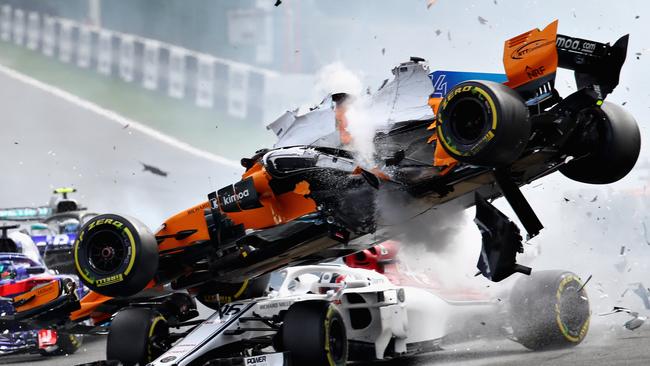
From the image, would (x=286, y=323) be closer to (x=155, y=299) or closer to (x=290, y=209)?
(x=290, y=209)

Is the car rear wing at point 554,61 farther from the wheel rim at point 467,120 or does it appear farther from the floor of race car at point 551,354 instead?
the floor of race car at point 551,354

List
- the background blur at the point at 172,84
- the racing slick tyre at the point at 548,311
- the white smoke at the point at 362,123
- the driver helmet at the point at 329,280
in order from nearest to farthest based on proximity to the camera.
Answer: the white smoke at the point at 362,123, the driver helmet at the point at 329,280, the racing slick tyre at the point at 548,311, the background blur at the point at 172,84

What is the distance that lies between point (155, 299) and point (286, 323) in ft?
7.55

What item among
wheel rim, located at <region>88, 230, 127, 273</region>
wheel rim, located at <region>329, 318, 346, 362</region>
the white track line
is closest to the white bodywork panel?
wheel rim, located at <region>329, 318, 346, 362</region>

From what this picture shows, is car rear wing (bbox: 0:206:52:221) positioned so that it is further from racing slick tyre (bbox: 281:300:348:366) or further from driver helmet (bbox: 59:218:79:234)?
racing slick tyre (bbox: 281:300:348:366)

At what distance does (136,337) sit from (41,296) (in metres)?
1.50

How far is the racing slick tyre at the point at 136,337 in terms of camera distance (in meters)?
10.2

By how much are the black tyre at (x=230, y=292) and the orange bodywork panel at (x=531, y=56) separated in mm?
4607

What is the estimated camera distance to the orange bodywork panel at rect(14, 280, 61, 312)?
35.7ft

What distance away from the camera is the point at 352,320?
10.8 metres

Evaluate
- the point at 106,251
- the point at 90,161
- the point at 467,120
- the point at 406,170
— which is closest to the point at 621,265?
the point at 406,170

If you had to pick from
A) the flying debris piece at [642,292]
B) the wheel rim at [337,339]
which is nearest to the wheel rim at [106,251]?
the wheel rim at [337,339]

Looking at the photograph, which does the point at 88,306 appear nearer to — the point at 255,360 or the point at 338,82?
the point at 255,360

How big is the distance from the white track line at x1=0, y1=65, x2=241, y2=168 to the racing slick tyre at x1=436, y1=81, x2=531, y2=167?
51.4 feet
